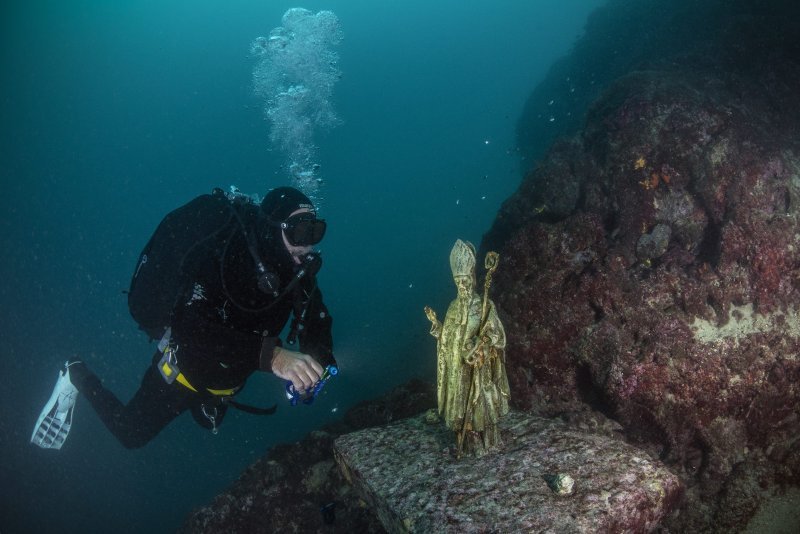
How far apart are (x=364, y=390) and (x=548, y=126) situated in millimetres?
13480

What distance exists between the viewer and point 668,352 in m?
4.27

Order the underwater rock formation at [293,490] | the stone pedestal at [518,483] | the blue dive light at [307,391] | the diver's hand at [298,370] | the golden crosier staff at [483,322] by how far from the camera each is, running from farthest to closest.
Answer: the underwater rock formation at [293,490]
the blue dive light at [307,391]
the diver's hand at [298,370]
the golden crosier staff at [483,322]
the stone pedestal at [518,483]

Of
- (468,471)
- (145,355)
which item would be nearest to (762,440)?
(468,471)

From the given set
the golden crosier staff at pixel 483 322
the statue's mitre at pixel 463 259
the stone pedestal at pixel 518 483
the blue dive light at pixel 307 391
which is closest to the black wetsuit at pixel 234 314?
the blue dive light at pixel 307 391

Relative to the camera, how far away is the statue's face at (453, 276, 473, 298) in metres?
3.22

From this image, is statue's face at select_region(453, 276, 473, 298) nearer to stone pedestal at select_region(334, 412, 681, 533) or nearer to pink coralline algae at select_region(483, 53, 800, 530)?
stone pedestal at select_region(334, 412, 681, 533)

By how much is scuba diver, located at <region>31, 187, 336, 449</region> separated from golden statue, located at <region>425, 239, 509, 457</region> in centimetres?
126

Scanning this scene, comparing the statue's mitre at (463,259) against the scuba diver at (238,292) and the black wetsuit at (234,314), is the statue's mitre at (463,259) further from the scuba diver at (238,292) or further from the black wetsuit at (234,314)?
the black wetsuit at (234,314)

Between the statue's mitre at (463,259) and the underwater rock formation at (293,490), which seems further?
the underwater rock formation at (293,490)

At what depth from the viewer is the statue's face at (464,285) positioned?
3223 mm

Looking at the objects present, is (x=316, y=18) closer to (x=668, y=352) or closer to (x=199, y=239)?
(x=199, y=239)

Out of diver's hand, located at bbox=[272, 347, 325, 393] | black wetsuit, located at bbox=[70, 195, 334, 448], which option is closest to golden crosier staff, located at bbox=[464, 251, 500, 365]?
diver's hand, located at bbox=[272, 347, 325, 393]

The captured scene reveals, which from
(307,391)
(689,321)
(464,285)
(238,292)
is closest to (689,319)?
(689,321)

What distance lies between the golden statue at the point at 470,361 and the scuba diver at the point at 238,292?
1265 mm
